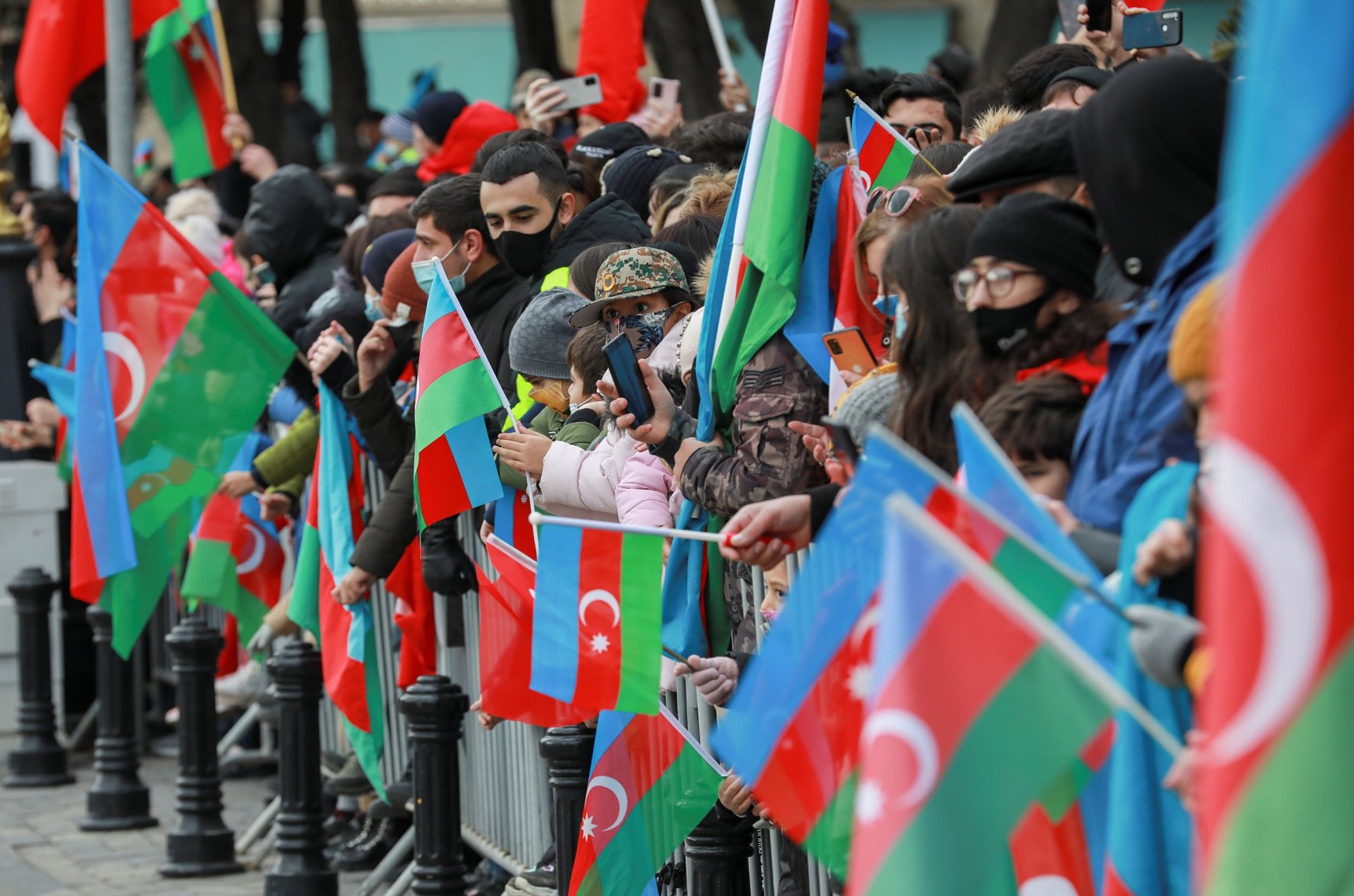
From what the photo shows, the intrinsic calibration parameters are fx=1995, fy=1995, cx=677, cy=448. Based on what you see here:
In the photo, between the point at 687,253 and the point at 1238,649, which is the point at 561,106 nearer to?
the point at 687,253

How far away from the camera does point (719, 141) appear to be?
7.51 m

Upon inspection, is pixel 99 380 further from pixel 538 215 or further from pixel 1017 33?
pixel 1017 33

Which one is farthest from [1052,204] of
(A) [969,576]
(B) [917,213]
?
(A) [969,576]

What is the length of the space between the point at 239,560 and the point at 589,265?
3.54m

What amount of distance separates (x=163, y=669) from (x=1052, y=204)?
836 centimetres

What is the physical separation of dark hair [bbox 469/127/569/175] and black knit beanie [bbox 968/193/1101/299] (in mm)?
3241

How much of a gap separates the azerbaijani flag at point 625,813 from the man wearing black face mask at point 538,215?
6.35 ft

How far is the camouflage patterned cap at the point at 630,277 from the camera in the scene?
17.8ft

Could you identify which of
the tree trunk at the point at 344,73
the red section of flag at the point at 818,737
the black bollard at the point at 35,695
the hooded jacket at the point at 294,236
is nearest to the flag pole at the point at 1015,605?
the red section of flag at the point at 818,737

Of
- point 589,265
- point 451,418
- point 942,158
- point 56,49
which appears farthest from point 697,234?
point 56,49

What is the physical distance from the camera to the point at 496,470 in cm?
588

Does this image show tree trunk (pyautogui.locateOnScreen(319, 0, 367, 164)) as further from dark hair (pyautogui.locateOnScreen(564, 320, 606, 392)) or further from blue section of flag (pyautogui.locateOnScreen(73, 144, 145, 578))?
dark hair (pyautogui.locateOnScreen(564, 320, 606, 392))

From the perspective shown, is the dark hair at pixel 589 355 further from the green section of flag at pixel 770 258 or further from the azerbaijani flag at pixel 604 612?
the azerbaijani flag at pixel 604 612

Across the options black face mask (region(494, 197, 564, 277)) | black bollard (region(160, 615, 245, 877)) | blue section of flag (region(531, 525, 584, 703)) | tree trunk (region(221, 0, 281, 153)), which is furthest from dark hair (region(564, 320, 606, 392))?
tree trunk (region(221, 0, 281, 153))
